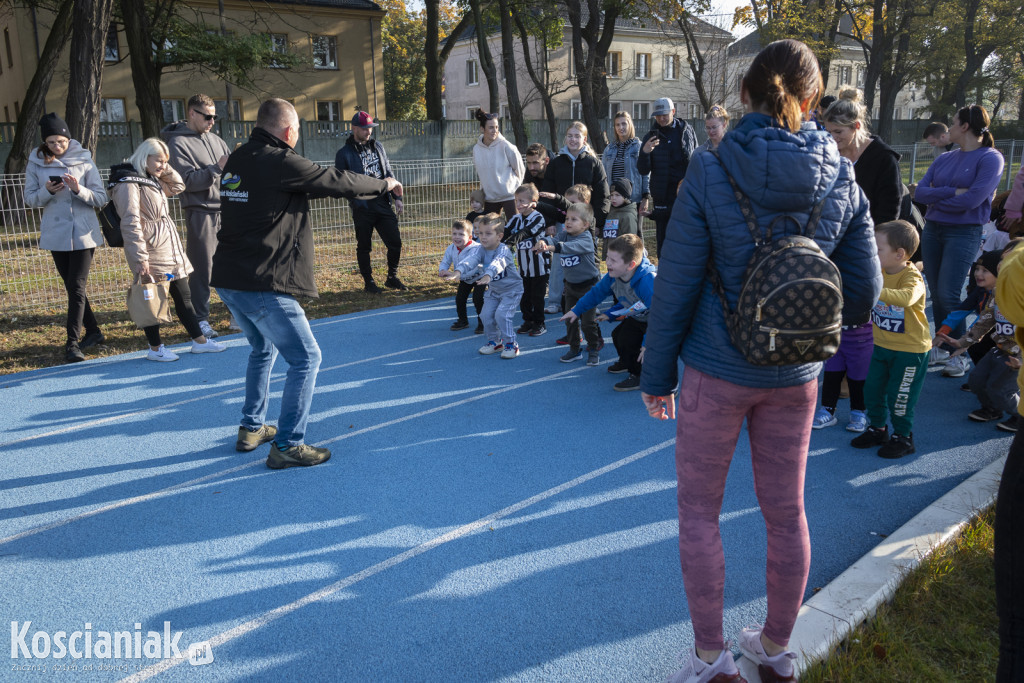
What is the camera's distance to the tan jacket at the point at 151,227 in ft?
22.0

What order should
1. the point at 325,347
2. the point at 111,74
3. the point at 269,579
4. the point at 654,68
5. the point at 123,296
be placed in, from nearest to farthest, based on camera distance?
1. the point at 269,579
2. the point at 325,347
3. the point at 123,296
4. the point at 111,74
5. the point at 654,68

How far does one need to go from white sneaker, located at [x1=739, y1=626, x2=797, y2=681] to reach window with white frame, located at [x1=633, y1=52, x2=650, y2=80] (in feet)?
159

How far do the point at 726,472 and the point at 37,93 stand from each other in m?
18.9

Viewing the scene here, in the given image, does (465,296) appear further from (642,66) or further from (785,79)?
(642,66)

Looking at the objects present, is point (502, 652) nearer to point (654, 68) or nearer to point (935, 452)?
point (935, 452)

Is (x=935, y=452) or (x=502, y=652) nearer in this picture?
(x=502, y=652)

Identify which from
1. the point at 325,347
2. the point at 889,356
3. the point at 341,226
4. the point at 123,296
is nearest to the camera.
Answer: the point at 889,356

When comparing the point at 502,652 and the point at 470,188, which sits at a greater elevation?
the point at 470,188

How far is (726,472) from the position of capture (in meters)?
2.49

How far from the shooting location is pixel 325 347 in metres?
7.70

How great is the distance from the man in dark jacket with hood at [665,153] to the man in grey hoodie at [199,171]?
4.96 m

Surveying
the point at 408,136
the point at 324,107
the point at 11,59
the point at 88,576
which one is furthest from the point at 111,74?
the point at 88,576

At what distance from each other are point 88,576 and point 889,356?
4.78m

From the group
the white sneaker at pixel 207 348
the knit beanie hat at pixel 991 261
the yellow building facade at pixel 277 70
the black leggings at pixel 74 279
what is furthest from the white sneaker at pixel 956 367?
the yellow building facade at pixel 277 70
